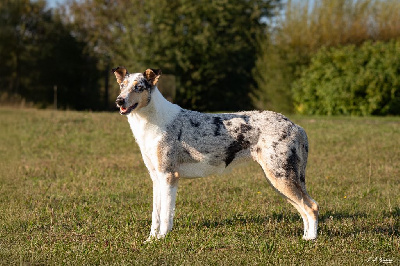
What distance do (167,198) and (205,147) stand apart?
2.94ft

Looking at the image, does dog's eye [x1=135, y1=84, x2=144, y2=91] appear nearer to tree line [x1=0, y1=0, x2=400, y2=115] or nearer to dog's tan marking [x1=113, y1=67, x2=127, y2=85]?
dog's tan marking [x1=113, y1=67, x2=127, y2=85]

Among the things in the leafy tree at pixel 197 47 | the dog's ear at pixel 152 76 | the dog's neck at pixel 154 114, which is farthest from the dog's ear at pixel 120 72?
the leafy tree at pixel 197 47

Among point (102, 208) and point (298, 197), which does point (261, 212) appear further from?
point (102, 208)

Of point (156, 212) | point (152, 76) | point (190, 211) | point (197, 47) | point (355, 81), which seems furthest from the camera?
point (197, 47)

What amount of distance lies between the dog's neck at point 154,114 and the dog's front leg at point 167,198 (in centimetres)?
77

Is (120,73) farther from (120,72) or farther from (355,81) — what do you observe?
(355,81)

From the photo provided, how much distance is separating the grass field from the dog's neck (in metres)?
1.62

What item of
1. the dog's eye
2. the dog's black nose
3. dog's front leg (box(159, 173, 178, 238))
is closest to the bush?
dog's front leg (box(159, 173, 178, 238))

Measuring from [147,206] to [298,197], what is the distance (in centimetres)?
331

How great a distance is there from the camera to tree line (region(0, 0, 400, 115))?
114ft

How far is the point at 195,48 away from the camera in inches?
1533

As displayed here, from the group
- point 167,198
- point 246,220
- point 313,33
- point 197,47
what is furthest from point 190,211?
point 197,47

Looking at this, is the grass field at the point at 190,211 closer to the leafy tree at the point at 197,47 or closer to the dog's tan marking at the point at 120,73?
the dog's tan marking at the point at 120,73

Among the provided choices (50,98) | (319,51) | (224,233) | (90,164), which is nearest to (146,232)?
(224,233)
